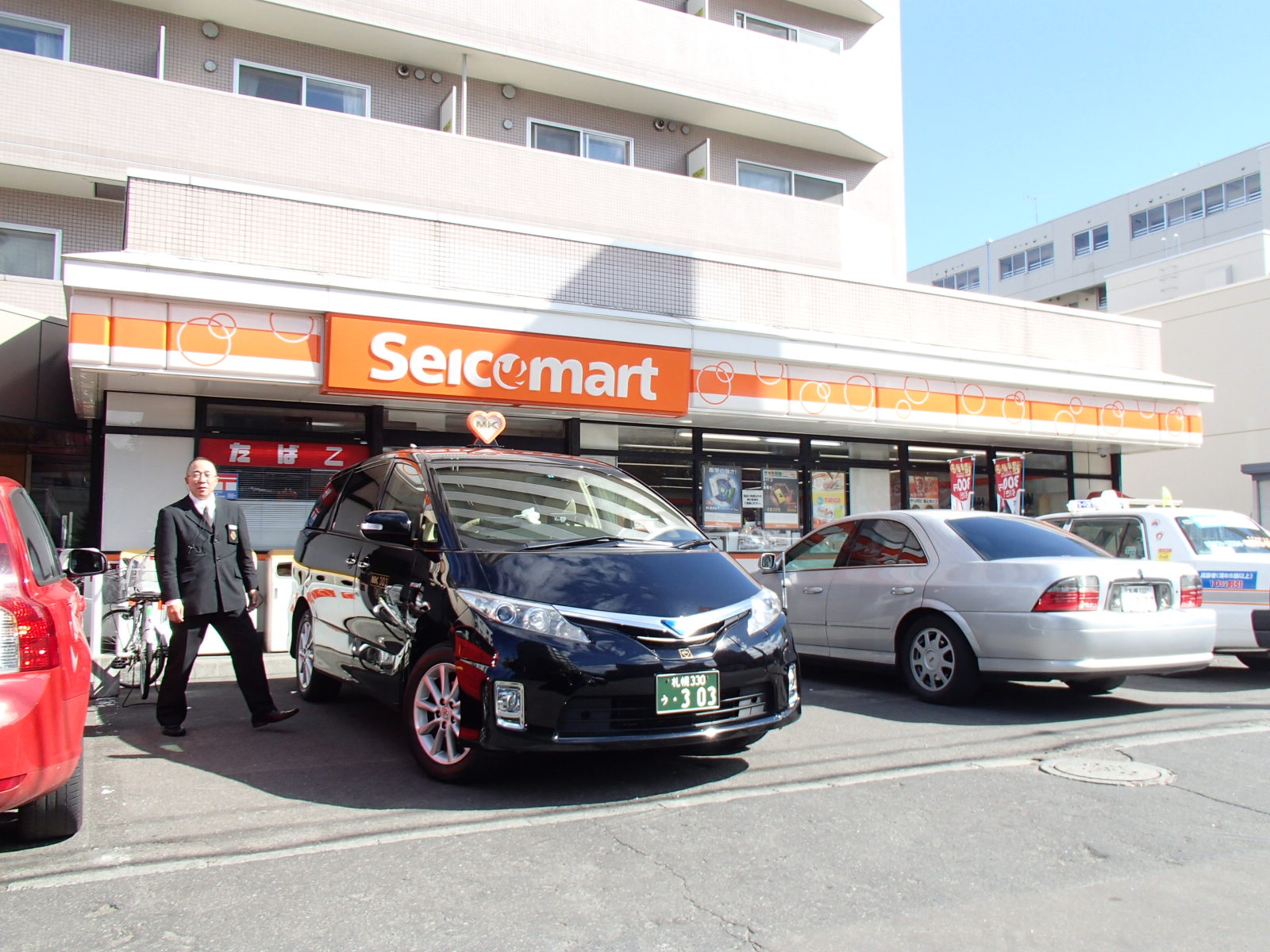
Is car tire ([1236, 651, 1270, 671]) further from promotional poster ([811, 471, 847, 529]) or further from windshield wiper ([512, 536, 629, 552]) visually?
windshield wiper ([512, 536, 629, 552])

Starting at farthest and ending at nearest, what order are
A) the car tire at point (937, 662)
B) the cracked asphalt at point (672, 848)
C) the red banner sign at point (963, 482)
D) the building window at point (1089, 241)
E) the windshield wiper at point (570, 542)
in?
1. the building window at point (1089, 241)
2. the red banner sign at point (963, 482)
3. the car tire at point (937, 662)
4. the windshield wiper at point (570, 542)
5. the cracked asphalt at point (672, 848)

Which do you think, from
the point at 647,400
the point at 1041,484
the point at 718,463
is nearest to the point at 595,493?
the point at 647,400

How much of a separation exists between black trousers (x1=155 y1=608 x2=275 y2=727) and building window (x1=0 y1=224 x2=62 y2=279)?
8.53 m

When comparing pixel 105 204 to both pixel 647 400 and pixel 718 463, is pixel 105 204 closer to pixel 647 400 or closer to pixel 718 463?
pixel 647 400

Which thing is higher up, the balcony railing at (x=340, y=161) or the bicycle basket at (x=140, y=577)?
the balcony railing at (x=340, y=161)

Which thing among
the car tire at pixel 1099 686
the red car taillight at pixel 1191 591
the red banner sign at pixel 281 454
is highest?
the red banner sign at pixel 281 454

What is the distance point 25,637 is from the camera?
11.7ft

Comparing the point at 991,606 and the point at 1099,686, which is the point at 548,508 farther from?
the point at 1099,686

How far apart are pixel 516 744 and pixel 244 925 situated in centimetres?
143

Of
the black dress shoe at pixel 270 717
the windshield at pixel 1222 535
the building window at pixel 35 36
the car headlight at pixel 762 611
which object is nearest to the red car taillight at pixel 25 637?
the black dress shoe at pixel 270 717

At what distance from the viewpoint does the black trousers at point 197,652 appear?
5988mm

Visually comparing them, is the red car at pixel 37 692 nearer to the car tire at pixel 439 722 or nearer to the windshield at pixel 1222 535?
the car tire at pixel 439 722

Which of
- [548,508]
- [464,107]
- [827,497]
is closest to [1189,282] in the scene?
[827,497]

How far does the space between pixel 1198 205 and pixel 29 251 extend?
167ft
